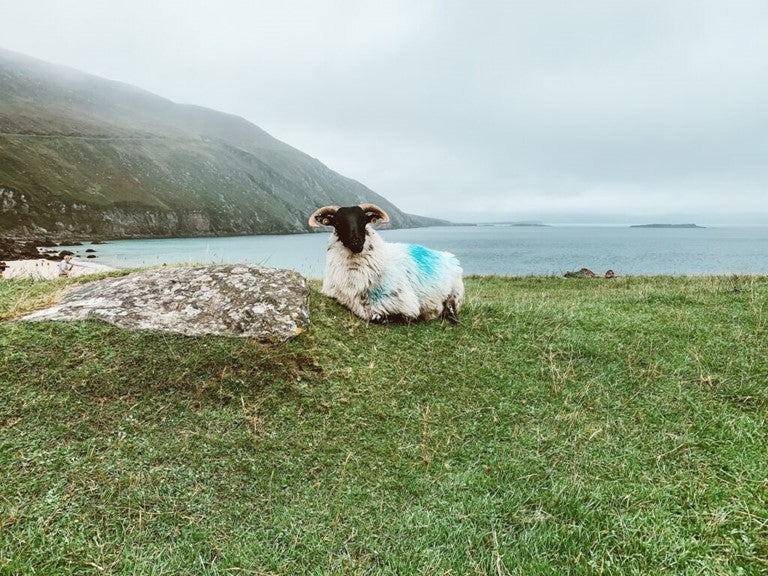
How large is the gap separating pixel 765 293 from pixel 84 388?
15243mm

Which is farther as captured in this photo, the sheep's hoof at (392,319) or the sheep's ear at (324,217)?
the sheep's ear at (324,217)

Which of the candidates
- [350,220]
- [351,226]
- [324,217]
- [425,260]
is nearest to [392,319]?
[425,260]

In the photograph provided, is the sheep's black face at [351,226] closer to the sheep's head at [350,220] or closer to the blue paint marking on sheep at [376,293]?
the sheep's head at [350,220]

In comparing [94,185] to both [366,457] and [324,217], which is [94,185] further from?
[366,457]

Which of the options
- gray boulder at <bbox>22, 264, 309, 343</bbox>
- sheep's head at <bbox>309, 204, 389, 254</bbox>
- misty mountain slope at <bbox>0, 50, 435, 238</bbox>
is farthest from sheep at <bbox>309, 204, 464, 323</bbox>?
misty mountain slope at <bbox>0, 50, 435, 238</bbox>

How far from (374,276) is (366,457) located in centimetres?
417

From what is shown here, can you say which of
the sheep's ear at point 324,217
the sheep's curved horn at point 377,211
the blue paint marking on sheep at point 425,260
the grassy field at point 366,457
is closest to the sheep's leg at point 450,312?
the blue paint marking on sheep at point 425,260

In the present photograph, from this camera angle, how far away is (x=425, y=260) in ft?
30.9

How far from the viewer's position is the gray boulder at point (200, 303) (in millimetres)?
6211

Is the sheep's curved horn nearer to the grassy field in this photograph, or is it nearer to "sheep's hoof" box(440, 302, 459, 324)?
"sheep's hoof" box(440, 302, 459, 324)

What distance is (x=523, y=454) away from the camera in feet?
16.6

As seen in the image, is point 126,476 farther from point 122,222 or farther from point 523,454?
point 122,222

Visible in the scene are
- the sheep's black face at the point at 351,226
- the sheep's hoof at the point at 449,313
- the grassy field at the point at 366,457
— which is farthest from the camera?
the sheep's hoof at the point at 449,313

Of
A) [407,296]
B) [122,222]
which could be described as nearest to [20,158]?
[122,222]
